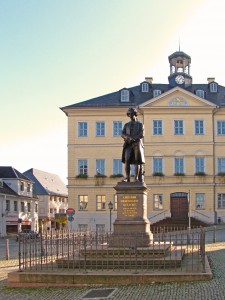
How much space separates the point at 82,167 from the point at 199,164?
452 inches

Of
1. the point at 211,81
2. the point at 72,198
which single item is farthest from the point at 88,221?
the point at 211,81

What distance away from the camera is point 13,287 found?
12.5 metres

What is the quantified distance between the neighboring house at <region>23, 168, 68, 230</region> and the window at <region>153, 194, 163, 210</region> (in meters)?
29.7

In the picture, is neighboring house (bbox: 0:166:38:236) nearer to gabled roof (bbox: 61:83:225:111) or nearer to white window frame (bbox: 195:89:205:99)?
gabled roof (bbox: 61:83:225:111)

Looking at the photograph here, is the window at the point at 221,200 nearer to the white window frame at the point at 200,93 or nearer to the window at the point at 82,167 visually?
the white window frame at the point at 200,93

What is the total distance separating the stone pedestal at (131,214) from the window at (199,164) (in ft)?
100

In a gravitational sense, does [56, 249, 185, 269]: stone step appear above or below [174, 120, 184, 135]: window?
below

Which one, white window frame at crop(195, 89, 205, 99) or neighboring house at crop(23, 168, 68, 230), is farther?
neighboring house at crop(23, 168, 68, 230)

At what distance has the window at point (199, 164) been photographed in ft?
152

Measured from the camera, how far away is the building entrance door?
4584cm

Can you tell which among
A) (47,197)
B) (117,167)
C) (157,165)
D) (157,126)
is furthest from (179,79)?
(47,197)

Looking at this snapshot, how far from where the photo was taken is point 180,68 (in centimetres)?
5147

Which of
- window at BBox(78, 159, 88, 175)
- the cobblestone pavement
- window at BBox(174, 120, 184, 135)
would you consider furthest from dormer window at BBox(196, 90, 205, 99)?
the cobblestone pavement

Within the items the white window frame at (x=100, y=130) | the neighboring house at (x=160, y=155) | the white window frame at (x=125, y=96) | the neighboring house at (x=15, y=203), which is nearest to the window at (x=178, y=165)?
the neighboring house at (x=160, y=155)
